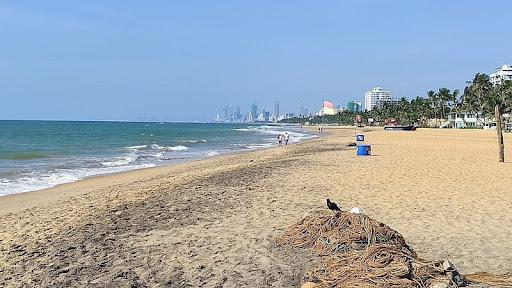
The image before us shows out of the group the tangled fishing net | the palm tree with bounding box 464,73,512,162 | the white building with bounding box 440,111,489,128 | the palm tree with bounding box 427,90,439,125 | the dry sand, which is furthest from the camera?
the palm tree with bounding box 427,90,439,125

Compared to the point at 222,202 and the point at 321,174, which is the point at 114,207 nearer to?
the point at 222,202

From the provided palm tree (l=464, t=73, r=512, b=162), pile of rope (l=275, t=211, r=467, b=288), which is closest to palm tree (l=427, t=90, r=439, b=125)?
palm tree (l=464, t=73, r=512, b=162)

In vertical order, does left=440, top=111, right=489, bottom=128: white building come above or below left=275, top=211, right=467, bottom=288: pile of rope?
below

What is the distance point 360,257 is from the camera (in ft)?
16.3

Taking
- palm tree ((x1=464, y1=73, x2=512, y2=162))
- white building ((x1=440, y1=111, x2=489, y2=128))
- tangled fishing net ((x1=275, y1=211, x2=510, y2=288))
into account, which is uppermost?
palm tree ((x1=464, y1=73, x2=512, y2=162))

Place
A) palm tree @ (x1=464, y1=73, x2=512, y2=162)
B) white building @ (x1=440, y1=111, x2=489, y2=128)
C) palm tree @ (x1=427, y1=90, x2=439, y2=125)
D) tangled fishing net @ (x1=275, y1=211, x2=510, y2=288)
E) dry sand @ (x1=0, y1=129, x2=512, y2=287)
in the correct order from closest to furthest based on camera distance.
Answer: tangled fishing net @ (x1=275, y1=211, x2=510, y2=288)
dry sand @ (x1=0, y1=129, x2=512, y2=287)
palm tree @ (x1=464, y1=73, x2=512, y2=162)
white building @ (x1=440, y1=111, x2=489, y2=128)
palm tree @ (x1=427, y1=90, x2=439, y2=125)

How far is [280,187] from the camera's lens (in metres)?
12.2

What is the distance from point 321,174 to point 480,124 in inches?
3520

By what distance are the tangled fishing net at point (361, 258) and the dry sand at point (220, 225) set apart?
0.32 metres

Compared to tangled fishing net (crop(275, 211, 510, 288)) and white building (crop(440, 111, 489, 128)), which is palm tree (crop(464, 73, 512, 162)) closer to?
white building (crop(440, 111, 489, 128))

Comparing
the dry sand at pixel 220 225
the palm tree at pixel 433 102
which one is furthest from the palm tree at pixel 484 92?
the dry sand at pixel 220 225

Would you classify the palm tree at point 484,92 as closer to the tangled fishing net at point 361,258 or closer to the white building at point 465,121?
the white building at point 465,121

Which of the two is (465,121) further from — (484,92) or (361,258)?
(361,258)

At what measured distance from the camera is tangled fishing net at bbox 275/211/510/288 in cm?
451
